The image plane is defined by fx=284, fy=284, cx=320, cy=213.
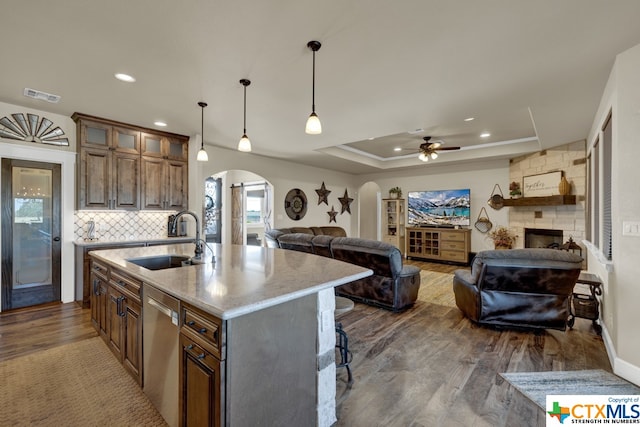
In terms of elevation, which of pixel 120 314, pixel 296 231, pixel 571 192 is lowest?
pixel 120 314

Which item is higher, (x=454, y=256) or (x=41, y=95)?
(x=41, y=95)

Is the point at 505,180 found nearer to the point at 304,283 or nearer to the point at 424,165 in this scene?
the point at 424,165

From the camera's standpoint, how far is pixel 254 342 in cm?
137

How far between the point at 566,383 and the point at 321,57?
10.9 ft

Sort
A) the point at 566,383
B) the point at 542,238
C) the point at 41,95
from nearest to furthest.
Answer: the point at 566,383 < the point at 41,95 < the point at 542,238

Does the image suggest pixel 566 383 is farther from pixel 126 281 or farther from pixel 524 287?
pixel 126 281

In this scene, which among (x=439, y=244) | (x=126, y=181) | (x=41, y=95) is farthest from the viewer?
(x=439, y=244)

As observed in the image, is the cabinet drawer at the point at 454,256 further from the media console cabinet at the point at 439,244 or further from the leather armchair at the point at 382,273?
the leather armchair at the point at 382,273

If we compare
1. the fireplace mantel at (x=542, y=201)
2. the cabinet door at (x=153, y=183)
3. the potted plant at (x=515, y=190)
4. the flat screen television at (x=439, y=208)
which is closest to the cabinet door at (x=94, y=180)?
the cabinet door at (x=153, y=183)

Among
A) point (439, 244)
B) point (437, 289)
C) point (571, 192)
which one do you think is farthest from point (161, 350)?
point (439, 244)

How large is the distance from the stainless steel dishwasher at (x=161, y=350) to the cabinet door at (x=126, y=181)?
3167mm

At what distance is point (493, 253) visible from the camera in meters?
3.10

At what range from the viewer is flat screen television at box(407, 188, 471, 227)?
24.2ft

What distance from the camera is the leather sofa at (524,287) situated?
2924mm
